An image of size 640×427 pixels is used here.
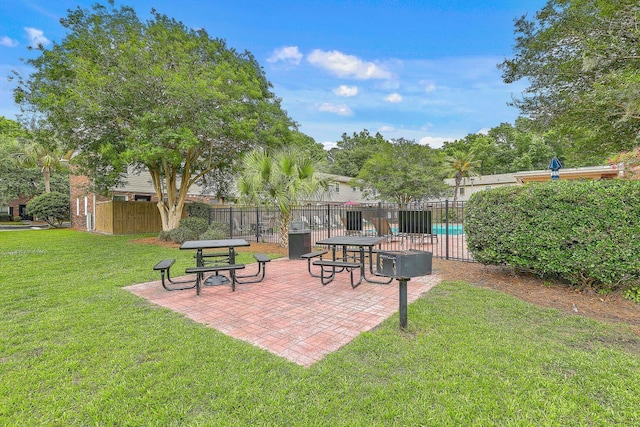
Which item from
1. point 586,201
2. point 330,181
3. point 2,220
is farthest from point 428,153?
point 2,220

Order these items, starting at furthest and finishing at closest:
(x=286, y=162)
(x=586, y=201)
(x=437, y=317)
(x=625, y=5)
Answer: (x=286, y=162)
(x=625, y=5)
(x=586, y=201)
(x=437, y=317)

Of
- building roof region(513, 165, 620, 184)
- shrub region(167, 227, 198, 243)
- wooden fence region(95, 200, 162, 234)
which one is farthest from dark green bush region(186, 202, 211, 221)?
building roof region(513, 165, 620, 184)

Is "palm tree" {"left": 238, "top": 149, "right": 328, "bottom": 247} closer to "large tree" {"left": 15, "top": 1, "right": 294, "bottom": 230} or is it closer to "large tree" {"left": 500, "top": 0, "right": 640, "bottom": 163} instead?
"large tree" {"left": 15, "top": 1, "right": 294, "bottom": 230}

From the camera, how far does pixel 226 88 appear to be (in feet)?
35.2

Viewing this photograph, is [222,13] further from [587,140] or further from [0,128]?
[0,128]

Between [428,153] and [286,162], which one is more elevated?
[428,153]

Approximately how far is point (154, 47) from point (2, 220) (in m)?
30.5

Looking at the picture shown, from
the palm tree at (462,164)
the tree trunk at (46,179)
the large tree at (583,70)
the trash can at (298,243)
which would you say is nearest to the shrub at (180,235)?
the trash can at (298,243)

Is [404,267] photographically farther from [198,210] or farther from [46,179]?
[46,179]

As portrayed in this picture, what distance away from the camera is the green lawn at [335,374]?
2.06m

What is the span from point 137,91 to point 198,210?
697 cm

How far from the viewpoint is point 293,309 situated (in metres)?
4.24

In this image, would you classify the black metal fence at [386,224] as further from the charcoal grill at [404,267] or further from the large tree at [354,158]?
the large tree at [354,158]

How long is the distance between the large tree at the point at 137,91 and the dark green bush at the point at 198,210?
4.89m
